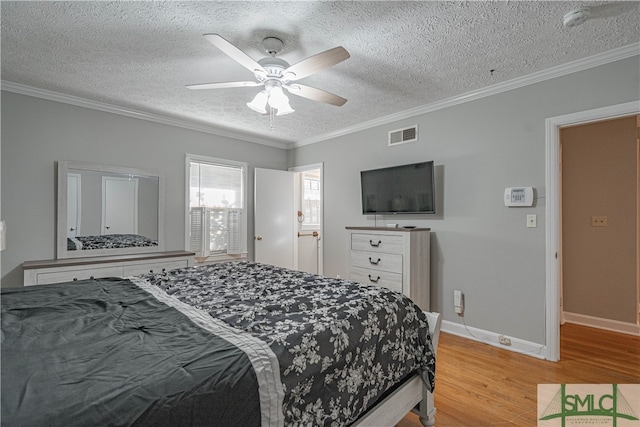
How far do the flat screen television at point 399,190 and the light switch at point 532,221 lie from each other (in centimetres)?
85

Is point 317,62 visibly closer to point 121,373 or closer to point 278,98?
point 278,98

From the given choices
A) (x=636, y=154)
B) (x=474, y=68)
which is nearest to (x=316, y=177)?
(x=474, y=68)

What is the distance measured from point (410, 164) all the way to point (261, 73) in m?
2.02

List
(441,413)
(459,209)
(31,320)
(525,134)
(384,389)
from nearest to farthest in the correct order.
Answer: (31,320)
(384,389)
(441,413)
(525,134)
(459,209)

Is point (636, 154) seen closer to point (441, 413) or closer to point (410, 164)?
point (410, 164)

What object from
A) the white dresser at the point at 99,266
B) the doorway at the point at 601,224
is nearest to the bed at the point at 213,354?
the white dresser at the point at 99,266

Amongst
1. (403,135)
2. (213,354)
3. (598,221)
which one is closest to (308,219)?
(403,135)

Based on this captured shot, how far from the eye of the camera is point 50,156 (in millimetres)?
3168

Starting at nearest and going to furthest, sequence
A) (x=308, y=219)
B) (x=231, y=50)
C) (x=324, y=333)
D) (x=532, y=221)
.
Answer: (x=324, y=333) → (x=231, y=50) → (x=532, y=221) → (x=308, y=219)

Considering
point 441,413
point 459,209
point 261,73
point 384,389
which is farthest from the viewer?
point 459,209

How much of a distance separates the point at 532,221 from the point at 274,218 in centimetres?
337

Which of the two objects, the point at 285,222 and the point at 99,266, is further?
the point at 285,222

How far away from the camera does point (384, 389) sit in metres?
1.52

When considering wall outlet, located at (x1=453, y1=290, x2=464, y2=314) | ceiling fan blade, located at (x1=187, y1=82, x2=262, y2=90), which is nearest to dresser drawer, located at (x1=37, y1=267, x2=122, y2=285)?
ceiling fan blade, located at (x1=187, y1=82, x2=262, y2=90)
